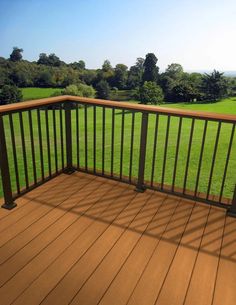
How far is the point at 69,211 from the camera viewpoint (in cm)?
239

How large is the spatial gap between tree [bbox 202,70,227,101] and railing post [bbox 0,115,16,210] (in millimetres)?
37333

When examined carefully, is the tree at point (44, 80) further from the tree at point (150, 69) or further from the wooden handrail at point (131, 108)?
the wooden handrail at point (131, 108)

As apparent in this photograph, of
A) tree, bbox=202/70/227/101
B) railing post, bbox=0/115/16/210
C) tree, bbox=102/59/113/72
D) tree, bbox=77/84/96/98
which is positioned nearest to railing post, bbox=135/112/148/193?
railing post, bbox=0/115/16/210

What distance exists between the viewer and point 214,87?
35.4 metres

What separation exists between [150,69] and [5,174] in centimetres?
4678

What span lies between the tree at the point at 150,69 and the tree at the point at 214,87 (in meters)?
11.4

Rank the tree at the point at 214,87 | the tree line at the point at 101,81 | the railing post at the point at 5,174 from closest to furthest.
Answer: the railing post at the point at 5,174
the tree line at the point at 101,81
the tree at the point at 214,87

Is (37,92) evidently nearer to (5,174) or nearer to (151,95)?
(151,95)

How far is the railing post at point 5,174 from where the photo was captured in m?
2.16

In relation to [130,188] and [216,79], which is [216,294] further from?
[216,79]

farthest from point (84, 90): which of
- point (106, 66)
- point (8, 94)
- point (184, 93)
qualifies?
point (106, 66)

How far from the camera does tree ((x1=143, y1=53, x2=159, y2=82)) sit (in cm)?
4500

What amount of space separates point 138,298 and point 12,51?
157ft

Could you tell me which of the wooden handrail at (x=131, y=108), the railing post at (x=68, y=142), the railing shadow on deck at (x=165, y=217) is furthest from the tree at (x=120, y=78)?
the railing shadow on deck at (x=165, y=217)
